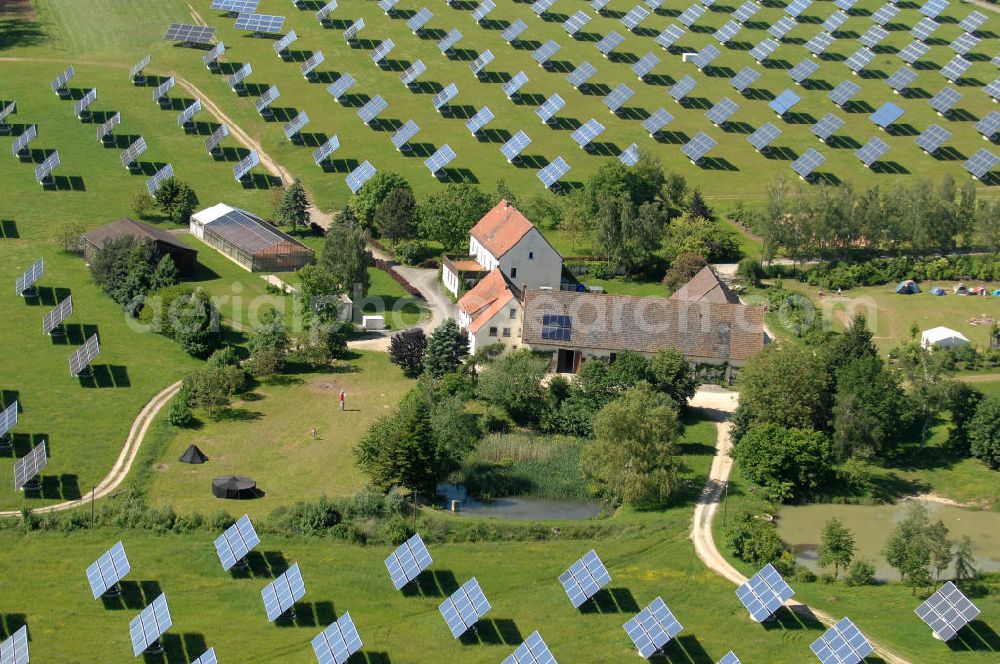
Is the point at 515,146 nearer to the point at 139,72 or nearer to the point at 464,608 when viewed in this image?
the point at 139,72

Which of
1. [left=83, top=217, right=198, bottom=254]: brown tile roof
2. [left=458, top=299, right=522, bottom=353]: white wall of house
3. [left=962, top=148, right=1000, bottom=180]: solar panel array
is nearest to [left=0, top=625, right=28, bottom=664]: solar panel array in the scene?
[left=458, top=299, right=522, bottom=353]: white wall of house

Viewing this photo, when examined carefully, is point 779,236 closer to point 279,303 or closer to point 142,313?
point 279,303

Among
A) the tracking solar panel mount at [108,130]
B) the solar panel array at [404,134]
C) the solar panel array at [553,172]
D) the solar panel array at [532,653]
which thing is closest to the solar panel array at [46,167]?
the tracking solar panel mount at [108,130]

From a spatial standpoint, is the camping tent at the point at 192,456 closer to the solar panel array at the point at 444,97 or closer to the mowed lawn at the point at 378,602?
the mowed lawn at the point at 378,602

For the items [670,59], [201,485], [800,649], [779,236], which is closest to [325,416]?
[201,485]

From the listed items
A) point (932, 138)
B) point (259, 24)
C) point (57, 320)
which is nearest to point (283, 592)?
point (57, 320)

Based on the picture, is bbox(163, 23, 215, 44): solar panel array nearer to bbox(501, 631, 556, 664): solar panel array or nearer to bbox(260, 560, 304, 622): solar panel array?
bbox(260, 560, 304, 622): solar panel array
